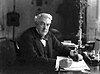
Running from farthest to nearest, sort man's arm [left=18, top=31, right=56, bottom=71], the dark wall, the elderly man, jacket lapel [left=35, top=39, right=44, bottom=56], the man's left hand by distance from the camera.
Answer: the dark wall → jacket lapel [left=35, top=39, right=44, bottom=56] → the man's left hand → the elderly man → man's arm [left=18, top=31, right=56, bottom=71]

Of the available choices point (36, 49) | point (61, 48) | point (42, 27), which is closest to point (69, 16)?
point (61, 48)

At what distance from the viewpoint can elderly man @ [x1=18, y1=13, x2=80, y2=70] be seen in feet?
5.43

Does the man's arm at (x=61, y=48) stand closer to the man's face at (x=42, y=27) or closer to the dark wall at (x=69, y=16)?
the man's face at (x=42, y=27)

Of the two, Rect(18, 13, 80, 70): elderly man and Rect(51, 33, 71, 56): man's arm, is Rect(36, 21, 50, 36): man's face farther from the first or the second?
Rect(51, 33, 71, 56): man's arm

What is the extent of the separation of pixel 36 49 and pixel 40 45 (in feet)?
0.17

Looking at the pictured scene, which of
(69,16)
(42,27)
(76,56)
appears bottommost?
(76,56)

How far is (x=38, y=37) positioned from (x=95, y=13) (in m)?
0.88

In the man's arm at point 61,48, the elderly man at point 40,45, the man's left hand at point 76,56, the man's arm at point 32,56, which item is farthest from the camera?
the man's arm at point 61,48

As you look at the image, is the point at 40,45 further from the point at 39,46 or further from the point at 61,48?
the point at 61,48

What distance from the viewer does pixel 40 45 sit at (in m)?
1.98

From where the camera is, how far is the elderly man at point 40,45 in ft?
5.43

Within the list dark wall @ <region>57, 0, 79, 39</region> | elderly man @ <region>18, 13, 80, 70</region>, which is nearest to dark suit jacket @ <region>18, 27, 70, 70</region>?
elderly man @ <region>18, 13, 80, 70</region>

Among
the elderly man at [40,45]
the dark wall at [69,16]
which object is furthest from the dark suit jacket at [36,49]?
the dark wall at [69,16]

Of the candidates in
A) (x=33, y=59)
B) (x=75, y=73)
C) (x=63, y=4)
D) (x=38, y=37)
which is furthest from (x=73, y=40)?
A: (x=75, y=73)
